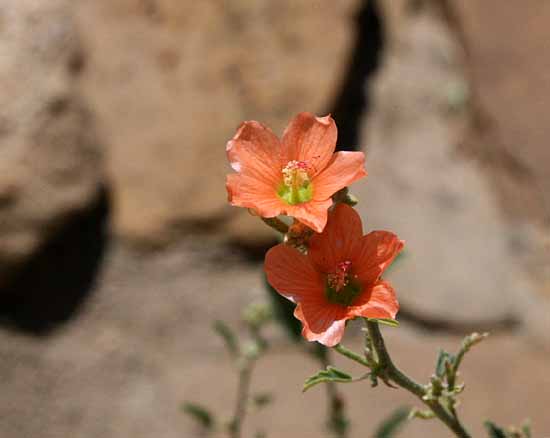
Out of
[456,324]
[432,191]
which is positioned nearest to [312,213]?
[456,324]

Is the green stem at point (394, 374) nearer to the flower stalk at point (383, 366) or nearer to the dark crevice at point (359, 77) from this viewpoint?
the flower stalk at point (383, 366)

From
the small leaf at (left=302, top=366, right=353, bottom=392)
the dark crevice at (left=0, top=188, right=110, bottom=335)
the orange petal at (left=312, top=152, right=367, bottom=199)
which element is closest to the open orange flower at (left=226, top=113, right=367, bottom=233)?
the orange petal at (left=312, top=152, right=367, bottom=199)

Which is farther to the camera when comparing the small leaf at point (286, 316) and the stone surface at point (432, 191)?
the stone surface at point (432, 191)

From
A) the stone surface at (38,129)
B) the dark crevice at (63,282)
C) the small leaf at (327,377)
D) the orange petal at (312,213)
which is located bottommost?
the dark crevice at (63,282)

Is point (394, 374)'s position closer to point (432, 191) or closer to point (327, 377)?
point (327, 377)

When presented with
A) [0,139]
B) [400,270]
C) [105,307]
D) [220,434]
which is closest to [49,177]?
[0,139]

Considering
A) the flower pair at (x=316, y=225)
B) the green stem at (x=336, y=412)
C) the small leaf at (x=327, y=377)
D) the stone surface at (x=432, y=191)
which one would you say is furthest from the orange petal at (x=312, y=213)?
the stone surface at (x=432, y=191)
